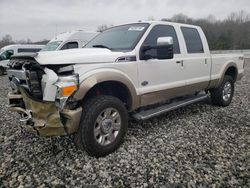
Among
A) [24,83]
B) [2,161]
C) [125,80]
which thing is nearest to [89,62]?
[125,80]

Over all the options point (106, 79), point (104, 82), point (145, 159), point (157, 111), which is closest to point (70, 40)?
point (157, 111)

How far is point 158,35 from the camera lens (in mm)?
4043

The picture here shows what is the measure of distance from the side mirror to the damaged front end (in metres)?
1.30

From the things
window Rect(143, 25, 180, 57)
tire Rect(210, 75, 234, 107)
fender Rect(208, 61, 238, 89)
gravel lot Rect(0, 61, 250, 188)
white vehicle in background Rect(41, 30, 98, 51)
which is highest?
white vehicle in background Rect(41, 30, 98, 51)

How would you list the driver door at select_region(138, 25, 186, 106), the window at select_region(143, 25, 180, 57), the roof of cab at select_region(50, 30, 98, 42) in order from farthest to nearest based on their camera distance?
the roof of cab at select_region(50, 30, 98, 42) < the window at select_region(143, 25, 180, 57) < the driver door at select_region(138, 25, 186, 106)

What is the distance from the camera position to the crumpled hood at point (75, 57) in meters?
2.77

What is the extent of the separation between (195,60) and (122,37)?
1718mm

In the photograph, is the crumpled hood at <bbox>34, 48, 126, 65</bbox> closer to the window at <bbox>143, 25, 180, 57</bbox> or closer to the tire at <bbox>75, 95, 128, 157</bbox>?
the tire at <bbox>75, 95, 128, 157</bbox>

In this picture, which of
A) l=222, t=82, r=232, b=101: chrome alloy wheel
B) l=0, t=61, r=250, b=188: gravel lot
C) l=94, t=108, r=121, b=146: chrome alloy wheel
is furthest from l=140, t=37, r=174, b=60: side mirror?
l=222, t=82, r=232, b=101: chrome alloy wheel

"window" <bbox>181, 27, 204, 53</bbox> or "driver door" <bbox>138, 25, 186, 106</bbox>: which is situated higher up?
"window" <bbox>181, 27, 204, 53</bbox>

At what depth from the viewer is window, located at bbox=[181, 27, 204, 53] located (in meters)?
4.65

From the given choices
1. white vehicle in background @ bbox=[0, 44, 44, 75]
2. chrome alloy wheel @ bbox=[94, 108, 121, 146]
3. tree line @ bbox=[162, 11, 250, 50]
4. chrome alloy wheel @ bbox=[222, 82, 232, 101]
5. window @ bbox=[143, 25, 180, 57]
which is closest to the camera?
chrome alloy wheel @ bbox=[94, 108, 121, 146]

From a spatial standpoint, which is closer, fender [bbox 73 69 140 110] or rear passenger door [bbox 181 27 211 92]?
fender [bbox 73 69 140 110]

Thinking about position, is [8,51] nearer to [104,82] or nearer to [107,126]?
[104,82]
